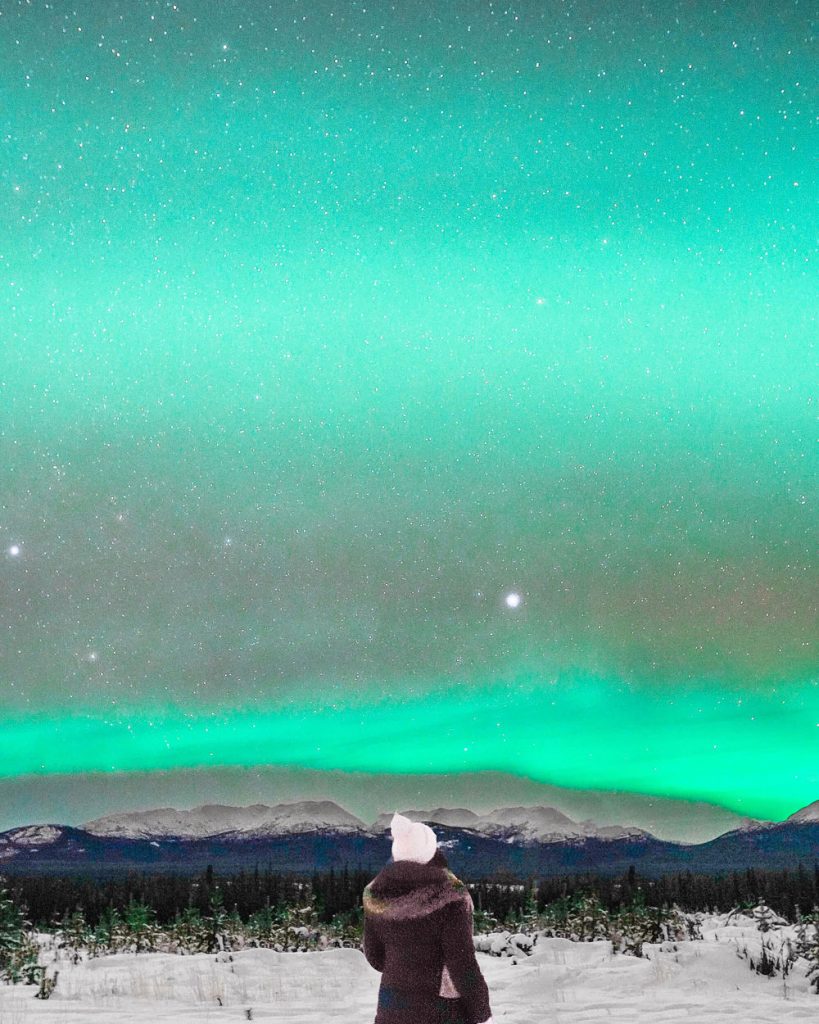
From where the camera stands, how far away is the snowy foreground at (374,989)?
39.4 ft

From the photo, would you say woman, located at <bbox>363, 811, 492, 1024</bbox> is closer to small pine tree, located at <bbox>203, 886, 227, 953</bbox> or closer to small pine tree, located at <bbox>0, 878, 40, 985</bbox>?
small pine tree, located at <bbox>0, 878, 40, 985</bbox>

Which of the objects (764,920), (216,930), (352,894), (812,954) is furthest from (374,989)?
(352,894)

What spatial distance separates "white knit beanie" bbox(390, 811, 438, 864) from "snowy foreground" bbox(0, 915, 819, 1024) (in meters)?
8.05

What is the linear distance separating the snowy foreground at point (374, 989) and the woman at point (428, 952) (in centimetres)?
799

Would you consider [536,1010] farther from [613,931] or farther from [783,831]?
[783,831]

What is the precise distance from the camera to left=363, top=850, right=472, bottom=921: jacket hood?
14.8 ft

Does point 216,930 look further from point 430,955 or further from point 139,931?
point 430,955

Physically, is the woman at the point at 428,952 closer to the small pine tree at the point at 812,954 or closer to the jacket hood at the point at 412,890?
the jacket hood at the point at 412,890

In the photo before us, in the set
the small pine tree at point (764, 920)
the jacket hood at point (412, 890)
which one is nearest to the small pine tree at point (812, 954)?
the small pine tree at point (764, 920)

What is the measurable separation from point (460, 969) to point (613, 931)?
59.4 ft


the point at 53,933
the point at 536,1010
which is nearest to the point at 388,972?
the point at 536,1010

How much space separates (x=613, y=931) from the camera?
68.2 feet

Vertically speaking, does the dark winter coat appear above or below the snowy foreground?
above

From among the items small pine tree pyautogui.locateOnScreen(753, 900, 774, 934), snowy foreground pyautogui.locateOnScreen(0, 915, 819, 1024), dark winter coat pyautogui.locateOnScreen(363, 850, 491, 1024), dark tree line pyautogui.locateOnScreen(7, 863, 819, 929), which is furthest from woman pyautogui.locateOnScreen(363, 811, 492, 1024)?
dark tree line pyautogui.locateOnScreen(7, 863, 819, 929)
